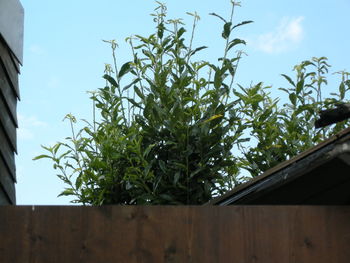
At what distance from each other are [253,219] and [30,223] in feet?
3.59

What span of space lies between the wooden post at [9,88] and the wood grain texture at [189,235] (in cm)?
150

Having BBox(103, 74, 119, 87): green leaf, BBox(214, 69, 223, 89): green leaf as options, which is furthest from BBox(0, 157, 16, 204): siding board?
BBox(214, 69, 223, 89): green leaf

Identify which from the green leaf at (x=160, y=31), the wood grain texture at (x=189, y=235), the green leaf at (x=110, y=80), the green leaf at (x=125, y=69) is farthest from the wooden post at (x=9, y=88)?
the wood grain texture at (x=189, y=235)

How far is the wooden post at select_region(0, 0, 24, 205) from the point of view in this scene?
4.16 metres

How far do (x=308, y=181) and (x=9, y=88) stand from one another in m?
2.63

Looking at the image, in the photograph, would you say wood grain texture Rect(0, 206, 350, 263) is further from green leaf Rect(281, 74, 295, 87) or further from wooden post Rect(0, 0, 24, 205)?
green leaf Rect(281, 74, 295, 87)

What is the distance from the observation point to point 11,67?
4504 mm

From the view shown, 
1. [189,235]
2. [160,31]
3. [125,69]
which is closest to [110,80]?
[125,69]

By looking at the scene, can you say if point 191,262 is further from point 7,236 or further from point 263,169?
point 263,169

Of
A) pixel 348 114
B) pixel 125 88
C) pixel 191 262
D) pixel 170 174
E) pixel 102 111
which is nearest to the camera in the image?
pixel 348 114

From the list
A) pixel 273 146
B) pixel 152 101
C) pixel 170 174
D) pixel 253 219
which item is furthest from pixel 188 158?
pixel 253 219

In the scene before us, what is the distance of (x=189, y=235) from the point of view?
2.64 meters

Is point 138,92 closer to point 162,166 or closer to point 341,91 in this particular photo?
Result: point 162,166

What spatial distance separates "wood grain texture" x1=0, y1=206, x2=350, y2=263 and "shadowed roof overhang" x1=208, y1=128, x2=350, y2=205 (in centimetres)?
16
